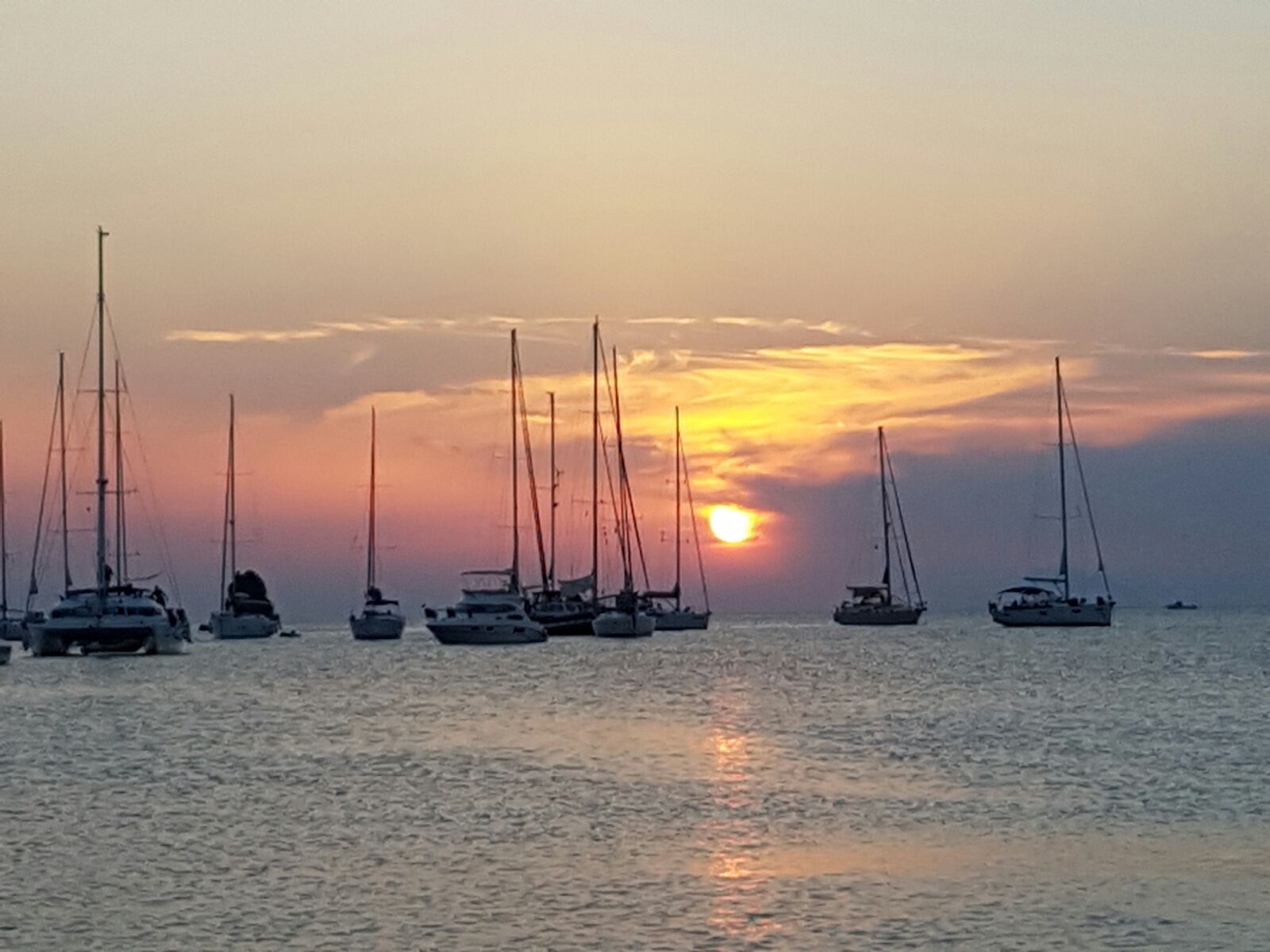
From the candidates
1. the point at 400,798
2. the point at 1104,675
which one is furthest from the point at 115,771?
the point at 1104,675

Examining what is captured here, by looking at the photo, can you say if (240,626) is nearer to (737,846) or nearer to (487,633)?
(487,633)

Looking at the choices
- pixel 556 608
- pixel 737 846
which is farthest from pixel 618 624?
pixel 737 846

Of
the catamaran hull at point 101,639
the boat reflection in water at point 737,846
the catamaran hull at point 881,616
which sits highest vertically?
the catamaran hull at point 881,616

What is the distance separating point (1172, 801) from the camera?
39281 mm

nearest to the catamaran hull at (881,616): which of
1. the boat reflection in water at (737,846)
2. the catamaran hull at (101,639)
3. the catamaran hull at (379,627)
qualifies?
the catamaran hull at (379,627)

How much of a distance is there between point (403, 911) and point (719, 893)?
4691 mm

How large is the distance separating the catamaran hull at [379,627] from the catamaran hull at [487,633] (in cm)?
2506

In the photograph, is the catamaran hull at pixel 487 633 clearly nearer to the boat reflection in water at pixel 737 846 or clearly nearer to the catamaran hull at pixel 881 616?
the catamaran hull at pixel 881 616

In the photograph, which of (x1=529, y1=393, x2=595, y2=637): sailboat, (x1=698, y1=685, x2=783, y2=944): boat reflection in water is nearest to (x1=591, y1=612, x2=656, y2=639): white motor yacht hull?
(x1=529, y1=393, x2=595, y2=637): sailboat

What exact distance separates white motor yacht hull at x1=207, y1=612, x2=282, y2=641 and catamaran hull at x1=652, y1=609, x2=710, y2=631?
34512 mm

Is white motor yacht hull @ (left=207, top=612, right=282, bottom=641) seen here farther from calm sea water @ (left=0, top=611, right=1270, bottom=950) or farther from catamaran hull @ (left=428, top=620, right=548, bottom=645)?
calm sea water @ (left=0, top=611, right=1270, bottom=950)

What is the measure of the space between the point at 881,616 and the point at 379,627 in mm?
48280

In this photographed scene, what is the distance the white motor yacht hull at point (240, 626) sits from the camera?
158 metres

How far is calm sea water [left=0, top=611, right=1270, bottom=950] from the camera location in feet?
85.7
